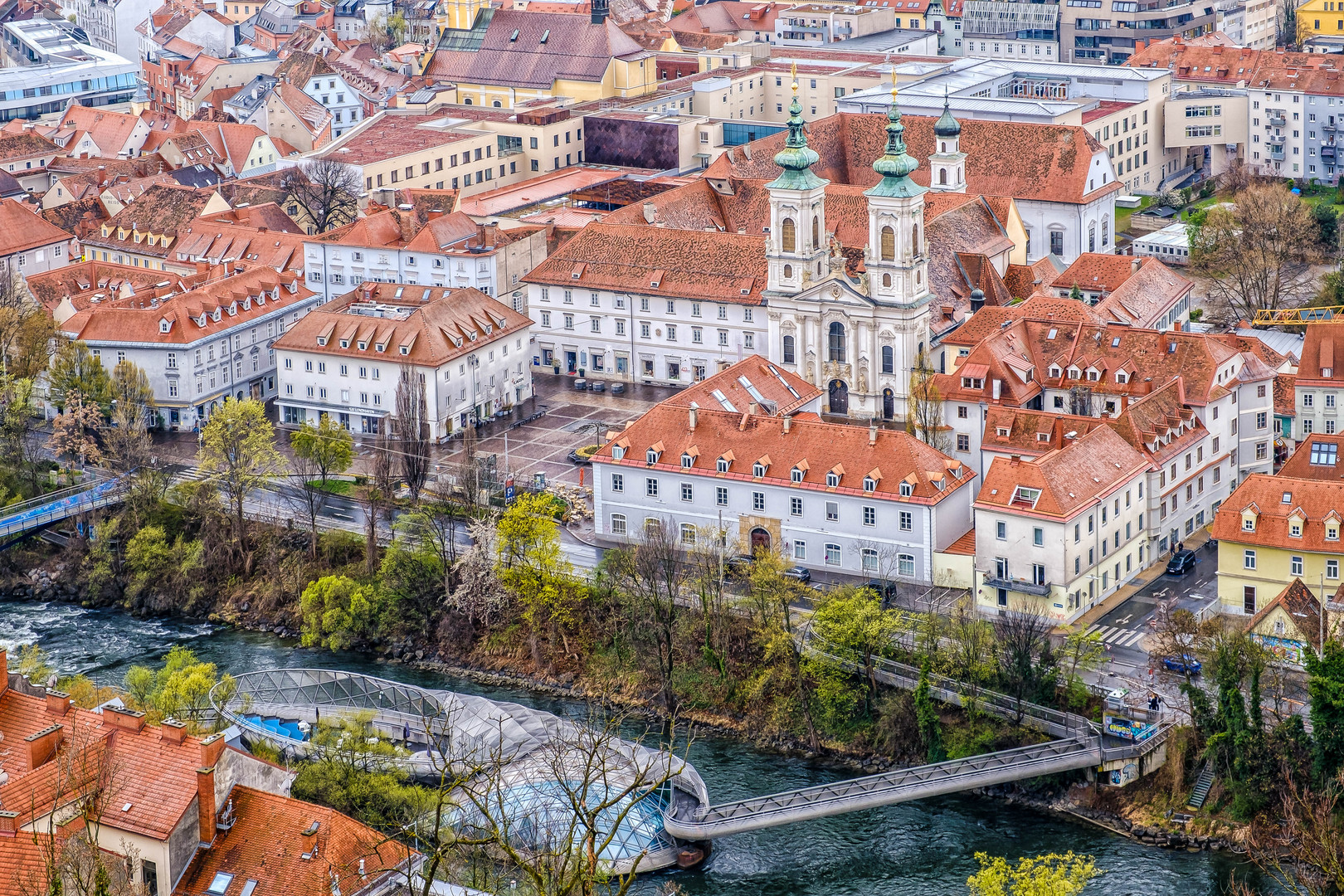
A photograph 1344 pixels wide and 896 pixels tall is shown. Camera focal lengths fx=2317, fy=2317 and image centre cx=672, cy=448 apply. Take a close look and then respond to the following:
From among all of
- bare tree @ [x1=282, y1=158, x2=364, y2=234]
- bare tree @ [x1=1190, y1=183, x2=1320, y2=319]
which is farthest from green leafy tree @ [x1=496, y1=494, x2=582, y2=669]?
bare tree @ [x1=282, y1=158, x2=364, y2=234]

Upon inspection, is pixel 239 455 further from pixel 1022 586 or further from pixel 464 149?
pixel 464 149

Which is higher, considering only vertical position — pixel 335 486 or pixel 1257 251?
pixel 1257 251

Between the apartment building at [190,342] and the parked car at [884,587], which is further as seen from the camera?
the apartment building at [190,342]

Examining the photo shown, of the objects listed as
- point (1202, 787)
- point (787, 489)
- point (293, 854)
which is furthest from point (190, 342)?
point (1202, 787)

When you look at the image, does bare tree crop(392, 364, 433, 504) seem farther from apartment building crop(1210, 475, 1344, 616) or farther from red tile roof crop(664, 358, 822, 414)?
apartment building crop(1210, 475, 1344, 616)

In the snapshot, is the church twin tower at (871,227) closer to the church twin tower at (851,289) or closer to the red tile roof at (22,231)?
the church twin tower at (851,289)

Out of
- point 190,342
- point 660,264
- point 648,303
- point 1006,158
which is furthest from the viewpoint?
point 1006,158

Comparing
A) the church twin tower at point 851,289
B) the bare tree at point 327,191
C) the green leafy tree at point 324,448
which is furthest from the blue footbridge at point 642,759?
the bare tree at point 327,191
